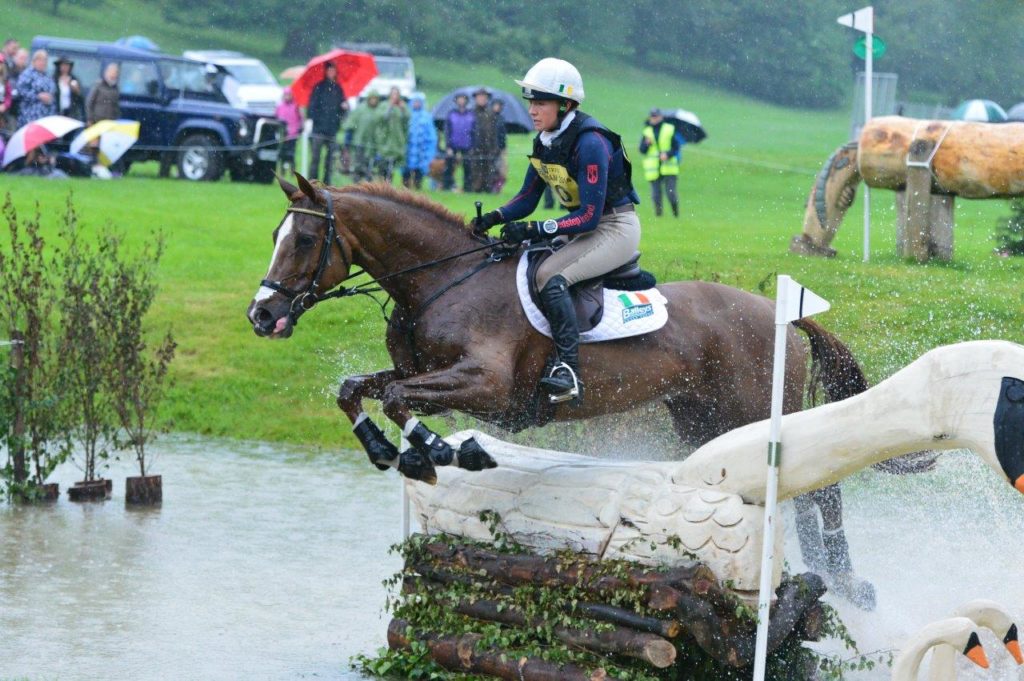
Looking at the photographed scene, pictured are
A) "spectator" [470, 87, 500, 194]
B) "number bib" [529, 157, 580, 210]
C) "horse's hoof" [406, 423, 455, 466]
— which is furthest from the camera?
"spectator" [470, 87, 500, 194]

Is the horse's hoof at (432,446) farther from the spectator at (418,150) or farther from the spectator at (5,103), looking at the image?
the spectator at (5,103)

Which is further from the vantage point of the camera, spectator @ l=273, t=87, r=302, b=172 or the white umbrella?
spectator @ l=273, t=87, r=302, b=172

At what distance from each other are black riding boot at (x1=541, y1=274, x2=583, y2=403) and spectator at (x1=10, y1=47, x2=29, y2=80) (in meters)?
19.9

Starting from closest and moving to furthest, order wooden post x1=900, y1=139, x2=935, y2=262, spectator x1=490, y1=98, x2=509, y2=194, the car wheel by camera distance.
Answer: wooden post x1=900, y1=139, x2=935, y2=262 → spectator x1=490, y1=98, x2=509, y2=194 → the car wheel

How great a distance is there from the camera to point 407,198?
26.2 ft

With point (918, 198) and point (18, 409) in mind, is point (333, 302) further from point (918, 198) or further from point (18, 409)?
point (918, 198)

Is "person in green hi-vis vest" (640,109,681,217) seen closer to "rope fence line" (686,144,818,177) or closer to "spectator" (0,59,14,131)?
"rope fence line" (686,144,818,177)

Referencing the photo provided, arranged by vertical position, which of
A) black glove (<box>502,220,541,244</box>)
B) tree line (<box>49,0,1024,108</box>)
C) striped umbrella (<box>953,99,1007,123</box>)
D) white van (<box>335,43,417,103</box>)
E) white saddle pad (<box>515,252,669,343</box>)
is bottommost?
white saddle pad (<box>515,252,669,343</box>)

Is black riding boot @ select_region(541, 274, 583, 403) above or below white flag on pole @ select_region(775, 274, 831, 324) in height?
below

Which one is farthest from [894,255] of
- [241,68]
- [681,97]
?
[681,97]

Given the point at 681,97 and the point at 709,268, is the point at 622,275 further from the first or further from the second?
the point at 681,97

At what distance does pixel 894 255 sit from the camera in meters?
16.6

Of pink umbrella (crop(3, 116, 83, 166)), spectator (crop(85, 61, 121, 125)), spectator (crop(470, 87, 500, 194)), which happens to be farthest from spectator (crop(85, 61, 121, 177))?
spectator (crop(470, 87, 500, 194))

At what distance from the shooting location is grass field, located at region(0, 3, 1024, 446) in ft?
46.0
